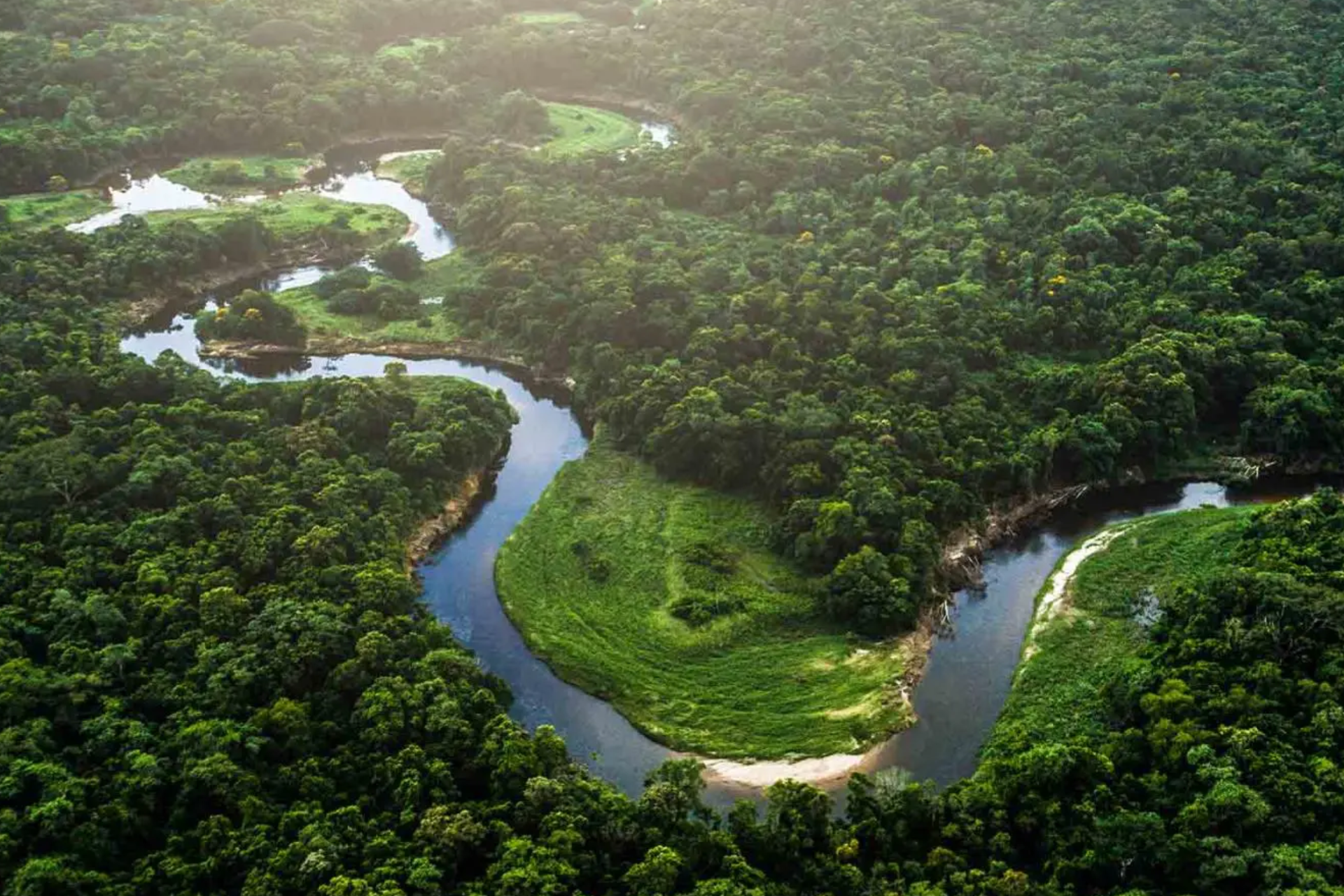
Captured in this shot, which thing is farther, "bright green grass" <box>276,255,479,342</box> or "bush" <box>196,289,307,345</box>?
"bright green grass" <box>276,255,479,342</box>

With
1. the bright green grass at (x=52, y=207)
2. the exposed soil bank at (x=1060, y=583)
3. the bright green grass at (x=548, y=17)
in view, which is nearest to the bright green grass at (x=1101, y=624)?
the exposed soil bank at (x=1060, y=583)

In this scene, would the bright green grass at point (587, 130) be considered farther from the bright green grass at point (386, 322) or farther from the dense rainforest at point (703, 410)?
the bright green grass at point (386, 322)

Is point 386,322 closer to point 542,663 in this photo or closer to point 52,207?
point 52,207

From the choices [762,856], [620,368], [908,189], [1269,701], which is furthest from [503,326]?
[1269,701]

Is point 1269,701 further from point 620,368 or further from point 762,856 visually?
point 620,368

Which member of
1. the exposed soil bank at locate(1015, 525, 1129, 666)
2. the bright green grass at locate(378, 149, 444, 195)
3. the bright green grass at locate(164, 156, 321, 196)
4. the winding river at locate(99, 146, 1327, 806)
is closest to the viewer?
the winding river at locate(99, 146, 1327, 806)

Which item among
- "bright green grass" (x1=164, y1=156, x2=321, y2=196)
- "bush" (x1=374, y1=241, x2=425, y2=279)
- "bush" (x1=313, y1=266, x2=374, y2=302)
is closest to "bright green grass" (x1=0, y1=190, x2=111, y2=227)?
"bright green grass" (x1=164, y1=156, x2=321, y2=196)

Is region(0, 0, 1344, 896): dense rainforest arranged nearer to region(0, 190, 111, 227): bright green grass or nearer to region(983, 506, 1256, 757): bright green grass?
region(983, 506, 1256, 757): bright green grass
